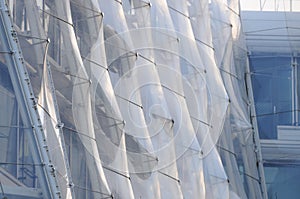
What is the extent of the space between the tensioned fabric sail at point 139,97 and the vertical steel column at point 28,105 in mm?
80

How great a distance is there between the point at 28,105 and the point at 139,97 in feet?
11.1

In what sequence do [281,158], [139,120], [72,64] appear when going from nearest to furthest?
1. [72,64]
2. [139,120]
3. [281,158]

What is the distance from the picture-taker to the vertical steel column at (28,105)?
42.8 ft

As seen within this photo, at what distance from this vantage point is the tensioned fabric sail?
45.9 ft

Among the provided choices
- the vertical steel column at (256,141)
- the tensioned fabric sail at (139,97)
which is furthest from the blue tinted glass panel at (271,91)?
the tensioned fabric sail at (139,97)

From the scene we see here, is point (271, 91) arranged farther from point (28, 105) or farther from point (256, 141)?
point (28, 105)

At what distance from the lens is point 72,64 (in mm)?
14867

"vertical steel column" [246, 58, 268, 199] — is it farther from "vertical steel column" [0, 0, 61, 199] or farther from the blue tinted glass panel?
"vertical steel column" [0, 0, 61, 199]

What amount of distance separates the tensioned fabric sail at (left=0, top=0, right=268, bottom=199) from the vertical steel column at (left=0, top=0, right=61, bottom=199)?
80 millimetres

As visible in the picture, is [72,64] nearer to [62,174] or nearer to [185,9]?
[62,174]

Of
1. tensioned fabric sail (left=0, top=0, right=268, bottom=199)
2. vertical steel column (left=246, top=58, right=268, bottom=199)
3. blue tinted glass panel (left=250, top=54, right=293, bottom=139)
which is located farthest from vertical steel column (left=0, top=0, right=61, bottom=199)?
blue tinted glass panel (left=250, top=54, right=293, bottom=139)

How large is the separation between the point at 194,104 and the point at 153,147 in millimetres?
1567

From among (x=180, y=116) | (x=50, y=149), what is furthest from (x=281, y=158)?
(x=50, y=149)

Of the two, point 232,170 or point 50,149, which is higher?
point 50,149
